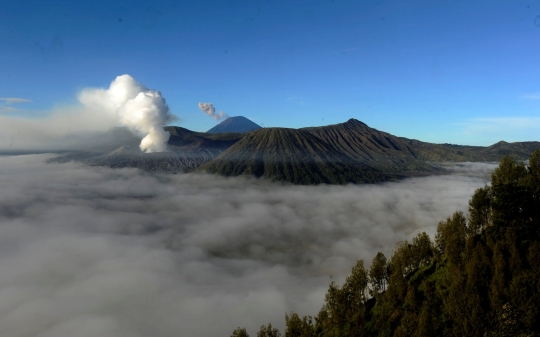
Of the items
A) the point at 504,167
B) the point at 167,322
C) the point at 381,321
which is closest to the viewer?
the point at 381,321

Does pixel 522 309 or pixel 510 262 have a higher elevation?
pixel 510 262

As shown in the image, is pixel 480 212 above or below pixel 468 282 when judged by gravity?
above

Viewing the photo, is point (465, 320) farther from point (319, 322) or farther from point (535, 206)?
point (319, 322)

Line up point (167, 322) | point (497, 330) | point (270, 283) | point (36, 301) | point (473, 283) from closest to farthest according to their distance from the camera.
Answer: point (497, 330), point (473, 283), point (167, 322), point (36, 301), point (270, 283)

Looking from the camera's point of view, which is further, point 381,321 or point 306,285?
point 306,285

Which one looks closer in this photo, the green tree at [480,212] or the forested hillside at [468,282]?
the forested hillside at [468,282]

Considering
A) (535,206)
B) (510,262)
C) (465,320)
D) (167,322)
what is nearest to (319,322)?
(465,320)

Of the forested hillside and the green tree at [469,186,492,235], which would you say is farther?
the green tree at [469,186,492,235]

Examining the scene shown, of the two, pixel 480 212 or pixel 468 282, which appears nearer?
pixel 468 282
